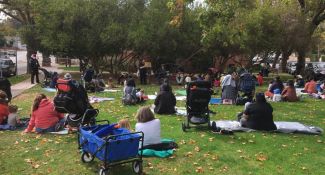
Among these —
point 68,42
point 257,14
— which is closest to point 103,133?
point 68,42

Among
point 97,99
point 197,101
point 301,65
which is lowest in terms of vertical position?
point 97,99

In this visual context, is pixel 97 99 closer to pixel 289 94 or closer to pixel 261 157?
pixel 289 94

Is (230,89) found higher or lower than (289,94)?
higher

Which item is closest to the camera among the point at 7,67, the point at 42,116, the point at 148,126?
the point at 148,126

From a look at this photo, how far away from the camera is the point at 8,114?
489 inches

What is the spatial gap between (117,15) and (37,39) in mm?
7729

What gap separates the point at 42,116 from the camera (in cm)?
1155

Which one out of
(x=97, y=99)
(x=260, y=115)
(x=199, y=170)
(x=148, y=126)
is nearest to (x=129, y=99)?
(x=97, y=99)

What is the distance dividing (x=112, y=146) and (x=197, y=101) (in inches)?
191

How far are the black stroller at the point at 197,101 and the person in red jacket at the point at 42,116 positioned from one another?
341 cm

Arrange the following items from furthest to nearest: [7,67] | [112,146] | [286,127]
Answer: [7,67]
[286,127]
[112,146]

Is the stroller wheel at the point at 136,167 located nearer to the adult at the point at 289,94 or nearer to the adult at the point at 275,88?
the adult at the point at 289,94

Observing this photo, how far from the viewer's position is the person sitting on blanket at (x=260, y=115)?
11891mm

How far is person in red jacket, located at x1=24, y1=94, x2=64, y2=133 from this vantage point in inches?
455
